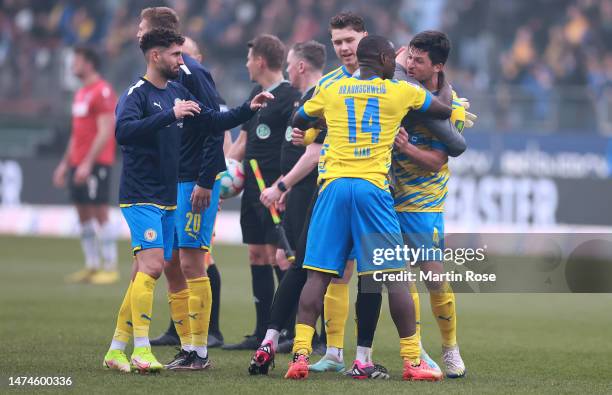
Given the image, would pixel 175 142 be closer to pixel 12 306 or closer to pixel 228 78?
pixel 12 306

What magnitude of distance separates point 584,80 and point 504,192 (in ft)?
10.9

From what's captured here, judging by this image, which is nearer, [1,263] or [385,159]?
[385,159]

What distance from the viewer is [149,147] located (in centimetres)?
744

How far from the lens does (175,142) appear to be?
755 cm

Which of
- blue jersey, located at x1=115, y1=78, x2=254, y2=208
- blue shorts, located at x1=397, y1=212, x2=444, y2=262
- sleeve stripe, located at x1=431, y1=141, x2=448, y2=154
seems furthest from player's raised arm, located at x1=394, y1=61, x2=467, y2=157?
blue jersey, located at x1=115, y1=78, x2=254, y2=208

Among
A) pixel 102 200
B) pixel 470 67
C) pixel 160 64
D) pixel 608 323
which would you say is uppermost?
pixel 470 67

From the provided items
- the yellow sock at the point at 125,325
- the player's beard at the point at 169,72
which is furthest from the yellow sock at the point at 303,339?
the player's beard at the point at 169,72

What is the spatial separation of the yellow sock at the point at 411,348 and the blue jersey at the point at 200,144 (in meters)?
1.75

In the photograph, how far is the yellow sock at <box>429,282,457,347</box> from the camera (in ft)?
24.8

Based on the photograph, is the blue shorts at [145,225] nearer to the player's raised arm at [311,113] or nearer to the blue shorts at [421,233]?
the player's raised arm at [311,113]

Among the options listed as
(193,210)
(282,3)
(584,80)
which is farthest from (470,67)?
(193,210)

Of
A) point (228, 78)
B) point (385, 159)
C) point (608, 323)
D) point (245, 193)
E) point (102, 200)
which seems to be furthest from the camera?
point (228, 78)

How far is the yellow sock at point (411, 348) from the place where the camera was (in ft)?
23.4

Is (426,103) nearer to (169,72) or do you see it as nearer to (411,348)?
(411,348)
